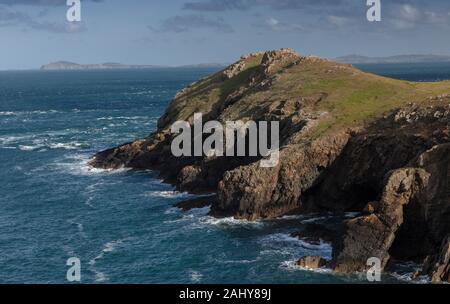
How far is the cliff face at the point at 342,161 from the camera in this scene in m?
52.6

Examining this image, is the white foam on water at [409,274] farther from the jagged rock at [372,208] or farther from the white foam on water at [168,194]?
the white foam on water at [168,194]

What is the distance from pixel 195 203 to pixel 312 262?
2627cm

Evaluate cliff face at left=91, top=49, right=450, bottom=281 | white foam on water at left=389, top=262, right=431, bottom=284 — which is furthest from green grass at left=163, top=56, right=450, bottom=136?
white foam on water at left=389, top=262, right=431, bottom=284

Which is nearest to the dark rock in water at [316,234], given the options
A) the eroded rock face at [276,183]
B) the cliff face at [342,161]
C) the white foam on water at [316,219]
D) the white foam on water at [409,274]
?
the white foam on water at [316,219]

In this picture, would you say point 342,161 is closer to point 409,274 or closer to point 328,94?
point 328,94

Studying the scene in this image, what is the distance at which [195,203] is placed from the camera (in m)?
74.9

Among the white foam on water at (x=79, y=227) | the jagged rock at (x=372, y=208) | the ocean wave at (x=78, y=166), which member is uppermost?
the jagged rock at (x=372, y=208)

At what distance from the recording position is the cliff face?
52.6m

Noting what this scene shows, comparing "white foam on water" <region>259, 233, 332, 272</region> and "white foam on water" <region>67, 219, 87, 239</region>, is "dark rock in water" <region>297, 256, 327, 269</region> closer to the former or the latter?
"white foam on water" <region>259, 233, 332, 272</region>

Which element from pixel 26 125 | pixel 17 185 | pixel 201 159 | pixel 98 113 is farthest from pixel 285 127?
pixel 98 113

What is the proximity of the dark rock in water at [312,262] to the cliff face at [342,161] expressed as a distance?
1283 mm

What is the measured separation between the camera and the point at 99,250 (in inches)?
2378

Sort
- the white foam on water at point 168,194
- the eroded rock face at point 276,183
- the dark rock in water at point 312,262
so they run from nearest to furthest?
the dark rock in water at point 312,262 < the eroded rock face at point 276,183 < the white foam on water at point 168,194

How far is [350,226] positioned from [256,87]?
2225 inches
